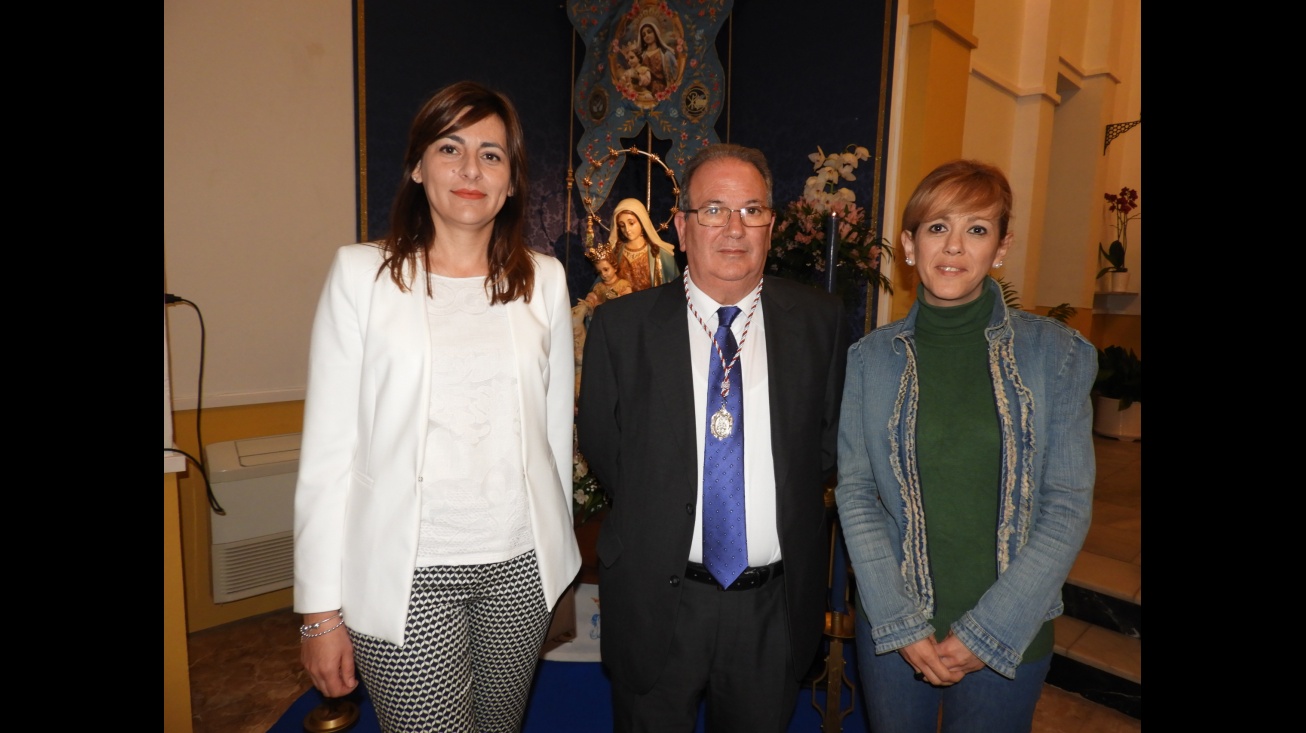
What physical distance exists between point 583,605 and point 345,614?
2.13 m

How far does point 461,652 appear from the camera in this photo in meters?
1.54

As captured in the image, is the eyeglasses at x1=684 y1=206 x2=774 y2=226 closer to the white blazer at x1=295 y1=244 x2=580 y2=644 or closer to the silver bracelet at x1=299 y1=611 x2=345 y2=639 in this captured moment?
the white blazer at x1=295 y1=244 x2=580 y2=644

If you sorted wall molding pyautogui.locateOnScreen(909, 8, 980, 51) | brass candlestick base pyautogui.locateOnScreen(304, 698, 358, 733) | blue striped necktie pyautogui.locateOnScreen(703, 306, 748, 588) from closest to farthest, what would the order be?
blue striped necktie pyautogui.locateOnScreen(703, 306, 748, 588) < brass candlestick base pyautogui.locateOnScreen(304, 698, 358, 733) < wall molding pyautogui.locateOnScreen(909, 8, 980, 51)

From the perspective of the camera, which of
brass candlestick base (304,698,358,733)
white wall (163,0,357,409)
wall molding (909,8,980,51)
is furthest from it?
wall molding (909,8,980,51)

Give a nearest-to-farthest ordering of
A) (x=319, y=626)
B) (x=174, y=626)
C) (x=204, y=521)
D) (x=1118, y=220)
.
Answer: (x=319, y=626)
(x=174, y=626)
(x=204, y=521)
(x=1118, y=220)

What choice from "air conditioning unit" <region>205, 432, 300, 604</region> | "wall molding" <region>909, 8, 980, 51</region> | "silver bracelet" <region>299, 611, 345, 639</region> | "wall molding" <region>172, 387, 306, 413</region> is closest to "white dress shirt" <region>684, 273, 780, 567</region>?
"silver bracelet" <region>299, 611, 345, 639</region>

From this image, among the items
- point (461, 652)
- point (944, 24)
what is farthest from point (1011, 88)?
point (461, 652)

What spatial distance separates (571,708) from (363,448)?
78.1 inches

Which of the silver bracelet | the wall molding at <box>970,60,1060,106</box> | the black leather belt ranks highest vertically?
the wall molding at <box>970,60,1060,106</box>

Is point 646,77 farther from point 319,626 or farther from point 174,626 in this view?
point 319,626

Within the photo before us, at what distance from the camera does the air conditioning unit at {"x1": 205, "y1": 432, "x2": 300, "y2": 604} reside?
378 cm

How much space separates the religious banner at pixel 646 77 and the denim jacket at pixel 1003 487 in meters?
3.96

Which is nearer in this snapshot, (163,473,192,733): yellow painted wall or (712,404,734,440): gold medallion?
(712,404,734,440): gold medallion
